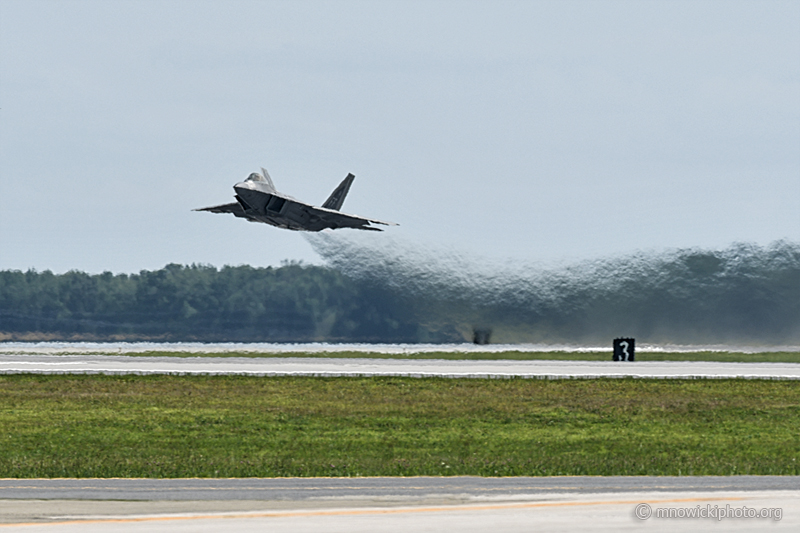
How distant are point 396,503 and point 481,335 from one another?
5649 cm

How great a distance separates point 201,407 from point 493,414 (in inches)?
363

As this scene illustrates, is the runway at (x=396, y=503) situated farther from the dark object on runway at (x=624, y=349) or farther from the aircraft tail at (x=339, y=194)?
the aircraft tail at (x=339, y=194)

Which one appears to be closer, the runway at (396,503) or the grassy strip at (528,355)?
the runway at (396,503)

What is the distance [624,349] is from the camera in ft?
195

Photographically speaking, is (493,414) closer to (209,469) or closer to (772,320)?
(209,469)

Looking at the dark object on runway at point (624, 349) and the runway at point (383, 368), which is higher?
the dark object on runway at point (624, 349)

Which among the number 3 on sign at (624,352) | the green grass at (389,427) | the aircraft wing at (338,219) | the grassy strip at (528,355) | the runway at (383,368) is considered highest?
the aircraft wing at (338,219)

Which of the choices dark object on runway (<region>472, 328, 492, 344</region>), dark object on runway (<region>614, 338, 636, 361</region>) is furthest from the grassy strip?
dark object on runway (<region>472, 328, 492, 344</region>)

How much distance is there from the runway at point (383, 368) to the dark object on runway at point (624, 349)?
482 cm

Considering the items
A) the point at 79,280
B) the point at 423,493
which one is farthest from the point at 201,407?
the point at 79,280

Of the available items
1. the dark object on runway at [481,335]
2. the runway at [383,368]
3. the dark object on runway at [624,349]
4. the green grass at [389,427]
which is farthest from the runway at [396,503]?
the dark object on runway at [481,335]

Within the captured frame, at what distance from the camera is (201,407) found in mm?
32844

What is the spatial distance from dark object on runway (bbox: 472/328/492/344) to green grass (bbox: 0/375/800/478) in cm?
2733

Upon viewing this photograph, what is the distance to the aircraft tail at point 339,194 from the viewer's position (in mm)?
69375
